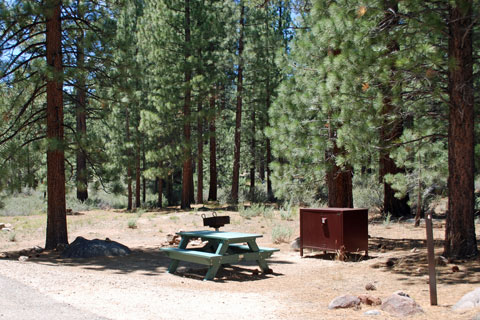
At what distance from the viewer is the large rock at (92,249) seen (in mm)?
11008

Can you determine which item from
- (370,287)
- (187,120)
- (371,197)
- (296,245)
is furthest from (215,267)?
(187,120)

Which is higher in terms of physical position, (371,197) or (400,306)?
(371,197)

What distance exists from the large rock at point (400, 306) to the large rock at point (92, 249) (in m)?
7.10

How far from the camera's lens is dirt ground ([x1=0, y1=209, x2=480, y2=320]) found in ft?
19.6

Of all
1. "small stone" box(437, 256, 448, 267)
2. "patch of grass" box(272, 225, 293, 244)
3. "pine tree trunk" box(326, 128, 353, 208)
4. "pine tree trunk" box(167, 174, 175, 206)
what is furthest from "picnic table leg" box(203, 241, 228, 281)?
"pine tree trunk" box(167, 174, 175, 206)

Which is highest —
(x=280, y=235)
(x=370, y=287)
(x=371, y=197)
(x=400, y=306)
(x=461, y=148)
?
(x=461, y=148)

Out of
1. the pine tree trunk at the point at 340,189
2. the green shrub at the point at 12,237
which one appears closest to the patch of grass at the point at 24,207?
the green shrub at the point at 12,237

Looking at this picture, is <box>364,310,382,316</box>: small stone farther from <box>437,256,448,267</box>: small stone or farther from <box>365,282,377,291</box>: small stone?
<box>437,256,448,267</box>: small stone

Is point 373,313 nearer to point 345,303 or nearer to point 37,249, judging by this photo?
point 345,303

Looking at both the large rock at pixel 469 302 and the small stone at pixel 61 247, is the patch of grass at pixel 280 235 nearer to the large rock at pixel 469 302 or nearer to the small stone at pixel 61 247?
the small stone at pixel 61 247

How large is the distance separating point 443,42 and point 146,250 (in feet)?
28.2

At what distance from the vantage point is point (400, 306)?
5.75 metres

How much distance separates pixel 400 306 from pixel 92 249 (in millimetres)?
7554

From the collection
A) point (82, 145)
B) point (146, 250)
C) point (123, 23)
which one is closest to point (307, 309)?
point (146, 250)
